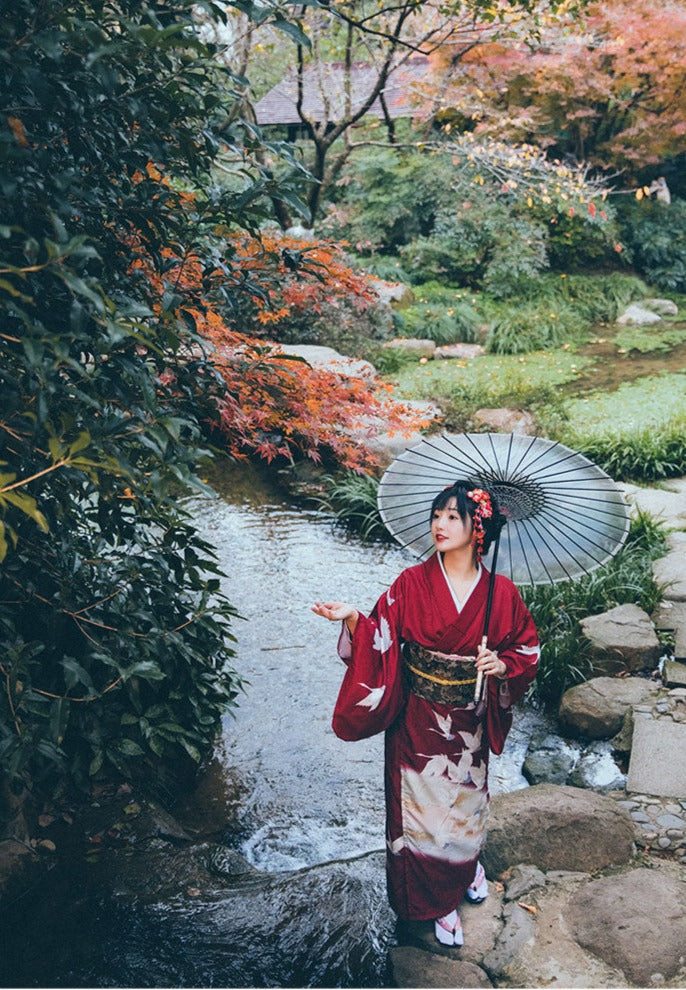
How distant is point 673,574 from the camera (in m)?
5.71

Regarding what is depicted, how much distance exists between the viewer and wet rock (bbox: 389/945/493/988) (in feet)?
9.48

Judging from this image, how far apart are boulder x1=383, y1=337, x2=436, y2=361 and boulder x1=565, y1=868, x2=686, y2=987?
361 inches

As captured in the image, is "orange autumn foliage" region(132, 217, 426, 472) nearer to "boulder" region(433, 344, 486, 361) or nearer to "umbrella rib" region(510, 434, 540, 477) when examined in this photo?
"umbrella rib" region(510, 434, 540, 477)

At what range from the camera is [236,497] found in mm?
7500

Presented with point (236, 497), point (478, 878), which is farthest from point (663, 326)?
point (478, 878)

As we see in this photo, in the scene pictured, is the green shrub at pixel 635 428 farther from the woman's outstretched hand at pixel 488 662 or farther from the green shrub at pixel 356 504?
the woman's outstretched hand at pixel 488 662

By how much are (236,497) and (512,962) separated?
5120 mm

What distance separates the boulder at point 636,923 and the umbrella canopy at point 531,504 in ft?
3.77

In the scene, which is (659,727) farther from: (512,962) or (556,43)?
(556,43)

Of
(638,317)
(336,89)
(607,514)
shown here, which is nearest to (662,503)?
(607,514)

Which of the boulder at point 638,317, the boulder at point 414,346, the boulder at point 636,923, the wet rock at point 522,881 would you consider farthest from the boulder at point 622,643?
the boulder at point 638,317

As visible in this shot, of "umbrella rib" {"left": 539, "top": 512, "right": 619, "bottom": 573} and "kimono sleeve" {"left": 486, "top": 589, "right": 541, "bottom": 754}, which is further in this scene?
"umbrella rib" {"left": 539, "top": 512, "right": 619, "bottom": 573}

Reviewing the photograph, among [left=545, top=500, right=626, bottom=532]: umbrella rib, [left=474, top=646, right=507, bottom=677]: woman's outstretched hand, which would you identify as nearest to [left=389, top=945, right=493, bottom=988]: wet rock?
[left=474, top=646, right=507, bottom=677]: woman's outstretched hand

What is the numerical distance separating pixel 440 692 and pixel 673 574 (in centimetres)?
340
